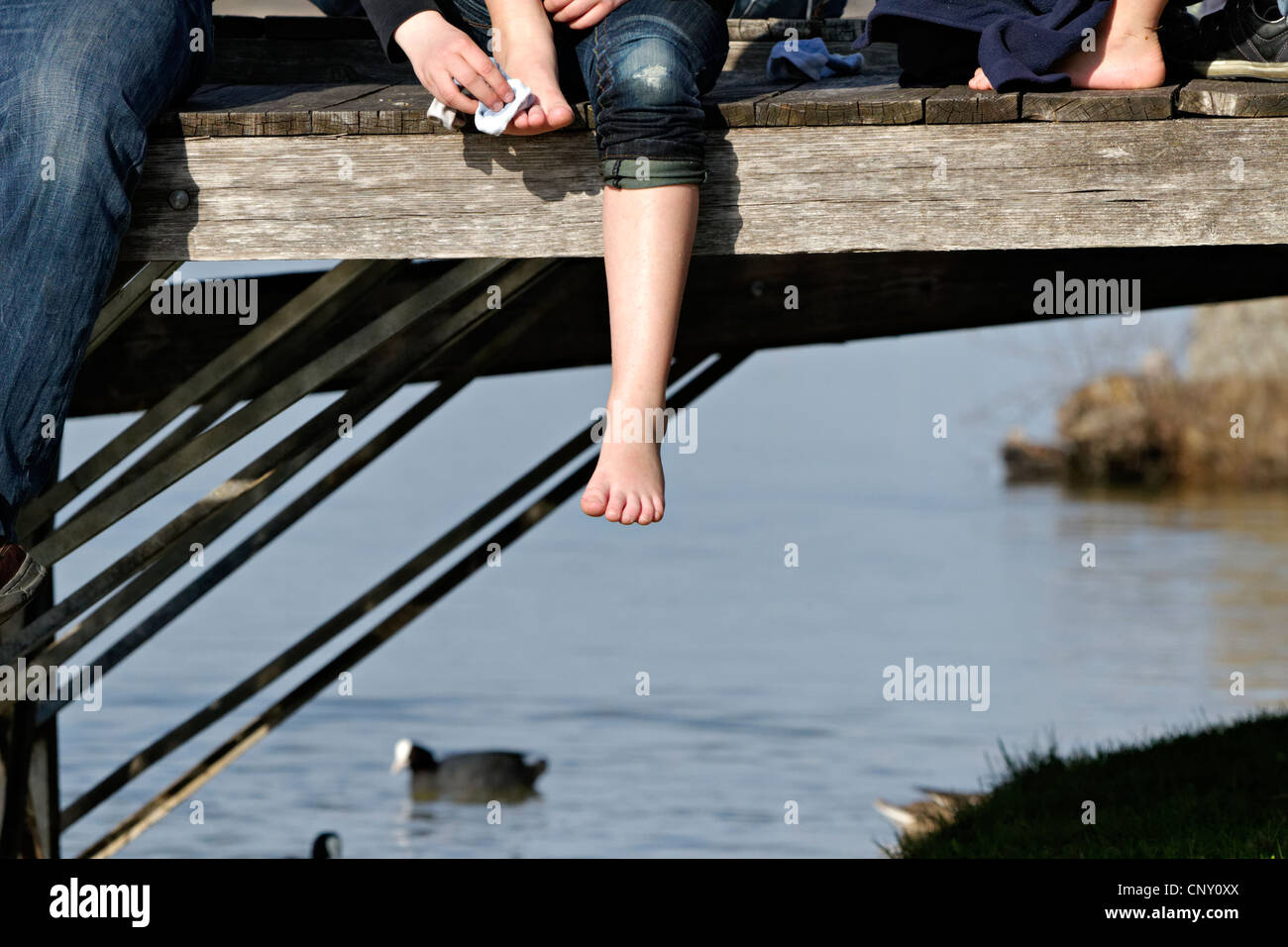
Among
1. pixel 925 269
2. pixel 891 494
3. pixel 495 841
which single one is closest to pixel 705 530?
pixel 891 494

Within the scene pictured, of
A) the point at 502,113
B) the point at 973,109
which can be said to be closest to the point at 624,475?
the point at 502,113

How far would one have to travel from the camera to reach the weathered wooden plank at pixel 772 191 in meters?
3.43

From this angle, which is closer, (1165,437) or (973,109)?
(973,109)

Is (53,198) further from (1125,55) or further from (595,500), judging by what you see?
(1125,55)

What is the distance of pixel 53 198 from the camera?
3.26 metres

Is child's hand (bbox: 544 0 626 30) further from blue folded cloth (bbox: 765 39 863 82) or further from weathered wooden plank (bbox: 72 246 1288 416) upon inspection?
weathered wooden plank (bbox: 72 246 1288 416)

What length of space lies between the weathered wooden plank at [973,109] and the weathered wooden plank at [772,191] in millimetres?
19

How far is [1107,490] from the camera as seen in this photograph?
25078mm

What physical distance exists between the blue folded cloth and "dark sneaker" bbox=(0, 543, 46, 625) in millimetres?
2027

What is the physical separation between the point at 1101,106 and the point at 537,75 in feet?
3.56

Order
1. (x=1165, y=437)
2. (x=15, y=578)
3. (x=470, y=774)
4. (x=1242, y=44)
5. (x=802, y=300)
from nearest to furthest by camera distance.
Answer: (x=15, y=578) → (x=1242, y=44) → (x=802, y=300) → (x=470, y=774) → (x=1165, y=437)

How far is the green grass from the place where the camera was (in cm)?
521
